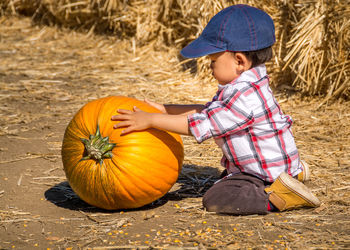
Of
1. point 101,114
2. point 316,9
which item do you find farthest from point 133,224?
point 316,9

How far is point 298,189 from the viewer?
327 centimetres

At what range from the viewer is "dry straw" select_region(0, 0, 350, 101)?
5531mm

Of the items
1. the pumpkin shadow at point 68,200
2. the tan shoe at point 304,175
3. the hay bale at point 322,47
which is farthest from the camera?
the hay bale at point 322,47

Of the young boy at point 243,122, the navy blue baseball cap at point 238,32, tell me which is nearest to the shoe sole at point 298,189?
the young boy at point 243,122

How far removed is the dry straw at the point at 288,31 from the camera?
5531 millimetres

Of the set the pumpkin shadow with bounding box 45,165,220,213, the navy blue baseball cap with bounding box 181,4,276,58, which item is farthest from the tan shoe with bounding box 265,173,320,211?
the navy blue baseball cap with bounding box 181,4,276,58

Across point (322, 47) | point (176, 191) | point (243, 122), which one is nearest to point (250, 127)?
point (243, 122)

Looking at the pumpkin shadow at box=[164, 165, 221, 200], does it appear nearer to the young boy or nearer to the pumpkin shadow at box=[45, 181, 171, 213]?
the pumpkin shadow at box=[45, 181, 171, 213]

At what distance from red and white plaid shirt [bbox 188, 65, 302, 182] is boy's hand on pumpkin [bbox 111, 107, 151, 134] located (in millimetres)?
283

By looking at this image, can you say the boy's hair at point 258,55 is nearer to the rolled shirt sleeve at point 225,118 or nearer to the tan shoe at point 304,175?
the rolled shirt sleeve at point 225,118

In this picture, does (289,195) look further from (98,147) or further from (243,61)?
(98,147)

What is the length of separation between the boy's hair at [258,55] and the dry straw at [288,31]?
92.8 inches

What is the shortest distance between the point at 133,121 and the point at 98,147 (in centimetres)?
28

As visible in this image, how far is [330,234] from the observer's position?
2836 mm
